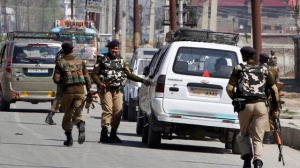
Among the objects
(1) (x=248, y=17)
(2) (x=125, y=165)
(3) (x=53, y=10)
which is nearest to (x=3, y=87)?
(2) (x=125, y=165)

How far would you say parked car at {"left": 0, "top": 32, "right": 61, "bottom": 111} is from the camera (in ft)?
88.0

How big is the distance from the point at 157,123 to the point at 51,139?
2.64m

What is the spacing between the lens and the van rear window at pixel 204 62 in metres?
16.4

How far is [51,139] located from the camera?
59.6 feet

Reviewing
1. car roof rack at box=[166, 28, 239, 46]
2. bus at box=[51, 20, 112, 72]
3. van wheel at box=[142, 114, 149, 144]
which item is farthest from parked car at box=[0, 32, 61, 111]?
bus at box=[51, 20, 112, 72]

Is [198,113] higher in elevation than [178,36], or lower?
lower

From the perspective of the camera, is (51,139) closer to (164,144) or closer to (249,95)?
(164,144)

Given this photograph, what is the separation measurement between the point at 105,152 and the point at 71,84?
144cm

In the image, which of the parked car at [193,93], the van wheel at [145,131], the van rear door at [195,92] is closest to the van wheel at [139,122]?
the van wheel at [145,131]

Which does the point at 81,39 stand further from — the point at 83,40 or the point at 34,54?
the point at 34,54

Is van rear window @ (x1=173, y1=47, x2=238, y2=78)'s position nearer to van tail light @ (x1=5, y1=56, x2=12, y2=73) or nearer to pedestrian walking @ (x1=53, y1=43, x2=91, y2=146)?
pedestrian walking @ (x1=53, y1=43, x2=91, y2=146)

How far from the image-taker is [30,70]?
88.1ft

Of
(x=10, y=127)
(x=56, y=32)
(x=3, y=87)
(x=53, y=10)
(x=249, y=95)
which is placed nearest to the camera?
(x=249, y=95)

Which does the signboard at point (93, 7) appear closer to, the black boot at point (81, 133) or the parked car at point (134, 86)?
the parked car at point (134, 86)
